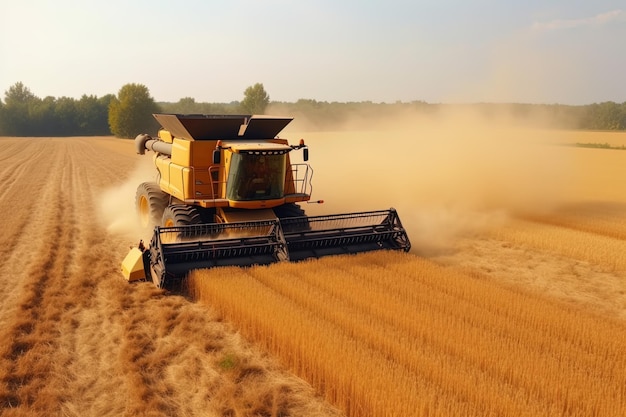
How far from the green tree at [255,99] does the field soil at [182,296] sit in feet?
197

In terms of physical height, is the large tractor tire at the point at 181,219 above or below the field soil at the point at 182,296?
above

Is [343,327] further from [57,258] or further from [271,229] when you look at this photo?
[57,258]

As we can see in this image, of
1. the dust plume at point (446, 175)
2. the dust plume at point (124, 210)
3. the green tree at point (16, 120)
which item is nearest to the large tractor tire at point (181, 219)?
the dust plume at point (124, 210)

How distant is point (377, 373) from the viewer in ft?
13.7

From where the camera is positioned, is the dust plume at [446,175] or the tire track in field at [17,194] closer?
the tire track in field at [17,194]

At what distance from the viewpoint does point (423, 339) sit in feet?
16.5

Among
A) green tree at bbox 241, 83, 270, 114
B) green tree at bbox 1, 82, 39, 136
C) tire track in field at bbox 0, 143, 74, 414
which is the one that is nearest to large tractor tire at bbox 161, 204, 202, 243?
tire track in field at bbox 0, 143, 74, 414

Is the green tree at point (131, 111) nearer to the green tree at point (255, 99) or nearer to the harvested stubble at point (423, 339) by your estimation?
the green tree at point (255, 99)

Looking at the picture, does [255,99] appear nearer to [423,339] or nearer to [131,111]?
[131,111]

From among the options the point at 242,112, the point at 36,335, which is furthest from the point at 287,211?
the point at 242,112

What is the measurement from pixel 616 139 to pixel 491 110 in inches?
1435

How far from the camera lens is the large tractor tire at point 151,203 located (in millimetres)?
9914

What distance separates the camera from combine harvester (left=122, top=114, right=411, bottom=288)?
738 centimetres

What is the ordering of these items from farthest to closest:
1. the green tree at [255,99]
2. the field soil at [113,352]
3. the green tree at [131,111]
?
the green tree at [255,99]
the green tree at [131,111]
the field soil at [113,352]
